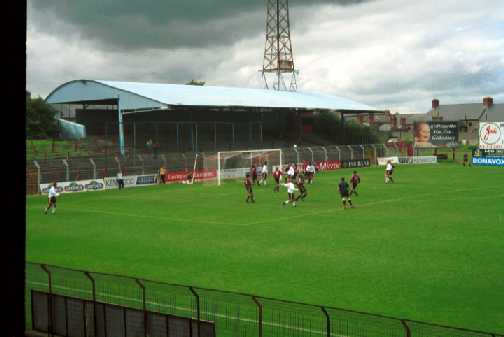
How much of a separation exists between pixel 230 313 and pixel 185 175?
40410mm

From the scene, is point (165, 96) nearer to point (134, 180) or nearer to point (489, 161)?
point (134, 180)

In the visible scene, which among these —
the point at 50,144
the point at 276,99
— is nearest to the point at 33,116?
the point at 50,144

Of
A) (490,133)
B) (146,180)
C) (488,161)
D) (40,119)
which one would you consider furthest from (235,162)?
(490,133)

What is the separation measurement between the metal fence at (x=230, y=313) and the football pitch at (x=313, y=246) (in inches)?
46.6

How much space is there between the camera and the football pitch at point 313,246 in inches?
583

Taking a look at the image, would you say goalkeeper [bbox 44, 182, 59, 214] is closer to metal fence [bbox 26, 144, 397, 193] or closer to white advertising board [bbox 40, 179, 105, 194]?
metal fence [bbox 26, 144, 397, 193]

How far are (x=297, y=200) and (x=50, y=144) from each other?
33594 mm

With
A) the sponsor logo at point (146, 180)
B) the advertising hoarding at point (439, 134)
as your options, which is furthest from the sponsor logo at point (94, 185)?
the advertising hoarding at point (439, 134)

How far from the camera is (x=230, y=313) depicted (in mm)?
12688

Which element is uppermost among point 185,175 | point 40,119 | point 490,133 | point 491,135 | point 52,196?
point 40,119

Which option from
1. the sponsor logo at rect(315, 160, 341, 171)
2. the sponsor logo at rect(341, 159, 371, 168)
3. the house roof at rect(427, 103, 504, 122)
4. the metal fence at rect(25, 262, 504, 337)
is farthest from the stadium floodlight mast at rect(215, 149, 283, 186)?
the house roof at rect(427, 103, 504, 122)

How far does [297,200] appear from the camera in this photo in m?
35.3

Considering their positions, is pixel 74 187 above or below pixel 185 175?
below

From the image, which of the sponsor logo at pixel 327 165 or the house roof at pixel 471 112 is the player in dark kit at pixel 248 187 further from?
the house roof at pixel 471 112
